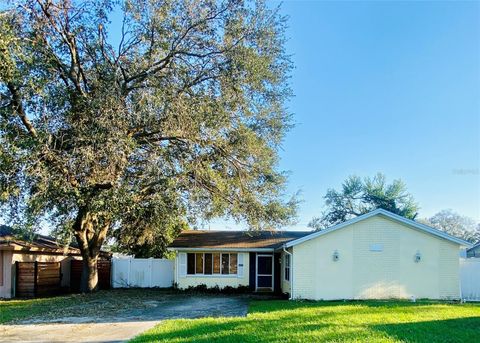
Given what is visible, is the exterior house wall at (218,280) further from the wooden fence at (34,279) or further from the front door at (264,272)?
the wooden fence at (34,279)

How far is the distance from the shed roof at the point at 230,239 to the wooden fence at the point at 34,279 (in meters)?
5.99

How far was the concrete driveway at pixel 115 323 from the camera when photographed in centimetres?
1057

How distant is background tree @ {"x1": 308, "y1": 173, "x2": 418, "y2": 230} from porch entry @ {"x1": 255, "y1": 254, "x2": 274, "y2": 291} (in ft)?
52.4

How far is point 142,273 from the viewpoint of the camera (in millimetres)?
24469

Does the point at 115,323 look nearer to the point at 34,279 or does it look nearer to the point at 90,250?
the point at 90,250

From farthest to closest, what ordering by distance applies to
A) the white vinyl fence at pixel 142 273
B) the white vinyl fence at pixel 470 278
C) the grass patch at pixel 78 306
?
the white vinyl fence at pixel 142 273, the white vinyl fence at pixel 470 278, the grass patch at pixel 78 306

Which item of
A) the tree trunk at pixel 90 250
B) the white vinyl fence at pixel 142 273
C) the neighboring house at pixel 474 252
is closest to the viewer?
the tree trunk at pixel 90 250

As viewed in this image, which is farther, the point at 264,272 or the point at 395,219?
the point at 264,272

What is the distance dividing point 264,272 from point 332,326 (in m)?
12.5

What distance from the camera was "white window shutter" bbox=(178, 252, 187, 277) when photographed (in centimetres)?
2295

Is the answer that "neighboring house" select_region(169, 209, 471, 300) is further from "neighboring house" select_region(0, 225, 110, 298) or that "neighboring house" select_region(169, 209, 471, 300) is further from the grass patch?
"neighboring house" select_region(0, 225, 110, 298)

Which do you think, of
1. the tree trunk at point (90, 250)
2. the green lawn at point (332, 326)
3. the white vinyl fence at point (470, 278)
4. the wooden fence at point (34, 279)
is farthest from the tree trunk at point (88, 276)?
the white vinyl fence at point (470, 278)

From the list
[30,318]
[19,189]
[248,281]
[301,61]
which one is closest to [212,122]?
[301,61]

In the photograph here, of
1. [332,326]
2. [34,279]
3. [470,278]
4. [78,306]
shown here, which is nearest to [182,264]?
[34,279]
